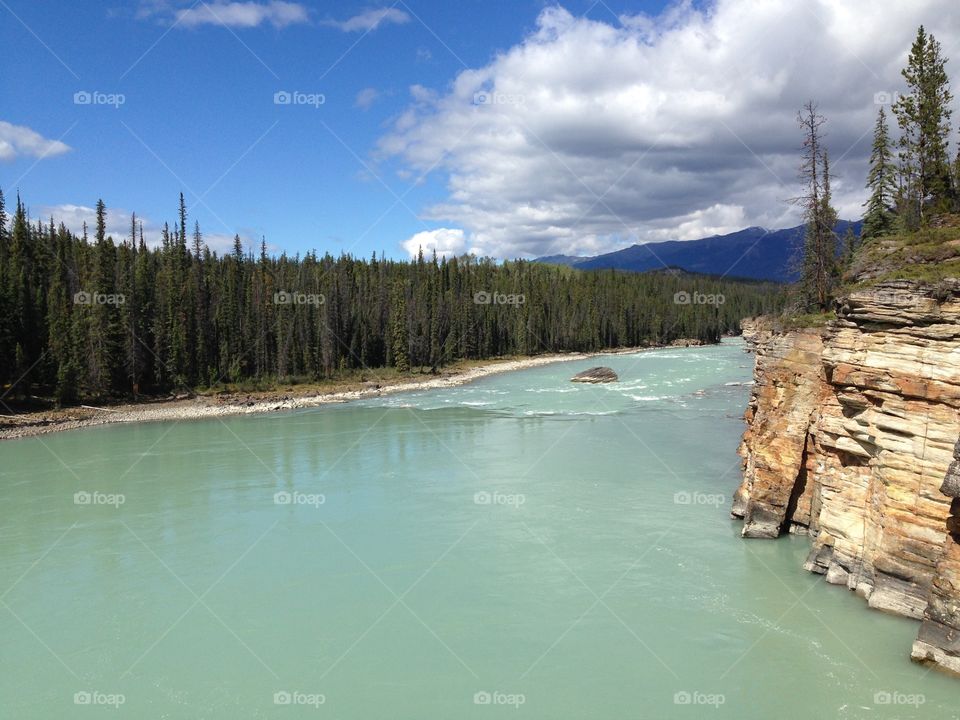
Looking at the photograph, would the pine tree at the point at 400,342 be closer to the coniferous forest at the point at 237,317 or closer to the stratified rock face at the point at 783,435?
the coniferous forest at the point at 237,317

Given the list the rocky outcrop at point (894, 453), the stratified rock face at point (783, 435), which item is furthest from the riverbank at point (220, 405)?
the rocky outcrop at point (894, 453)

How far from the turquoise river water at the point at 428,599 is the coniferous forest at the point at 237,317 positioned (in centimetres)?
2335

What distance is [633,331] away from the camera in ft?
374

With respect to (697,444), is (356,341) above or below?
above

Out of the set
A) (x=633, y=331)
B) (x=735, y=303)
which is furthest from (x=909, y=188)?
(x=735, y=303)

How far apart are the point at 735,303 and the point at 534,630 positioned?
503 ft

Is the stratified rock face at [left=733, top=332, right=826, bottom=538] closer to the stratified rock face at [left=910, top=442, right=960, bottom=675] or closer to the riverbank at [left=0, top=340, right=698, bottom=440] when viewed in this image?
the stratified rock face at [left=910, top=442, right=960, bottom=675]

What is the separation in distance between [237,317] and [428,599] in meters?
56.7

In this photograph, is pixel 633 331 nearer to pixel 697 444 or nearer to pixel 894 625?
pixel 697 444

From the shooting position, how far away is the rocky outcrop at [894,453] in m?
11.4

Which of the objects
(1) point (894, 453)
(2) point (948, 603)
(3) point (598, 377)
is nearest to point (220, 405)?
(3) point (598, 377)

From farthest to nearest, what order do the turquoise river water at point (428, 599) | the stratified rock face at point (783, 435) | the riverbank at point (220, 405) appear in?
the riverbank at point (220, 405), the stratified rock face at point (783, 435), the turquoise river water at point (428, 599)

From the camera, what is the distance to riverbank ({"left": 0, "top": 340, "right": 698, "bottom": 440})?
131ft

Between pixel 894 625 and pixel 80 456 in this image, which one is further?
pixel 80 456
